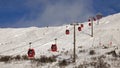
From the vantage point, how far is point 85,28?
56438mm

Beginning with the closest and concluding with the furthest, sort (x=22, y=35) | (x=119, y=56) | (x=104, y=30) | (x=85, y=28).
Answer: (x=119, y=56)
(x=104, y=30)
(x=85, y=28)
(x=22, y=35)

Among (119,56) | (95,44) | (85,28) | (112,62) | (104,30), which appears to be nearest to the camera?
(112,62)

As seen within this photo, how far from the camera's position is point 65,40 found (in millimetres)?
50094

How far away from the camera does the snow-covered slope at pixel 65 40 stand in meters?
43.2

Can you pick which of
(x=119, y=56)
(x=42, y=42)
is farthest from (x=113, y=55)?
(x=42, y=42)

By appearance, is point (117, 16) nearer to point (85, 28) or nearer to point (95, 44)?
point (85, 28)

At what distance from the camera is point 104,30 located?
5050 cm

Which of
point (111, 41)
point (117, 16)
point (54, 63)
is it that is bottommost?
point (54, 63)

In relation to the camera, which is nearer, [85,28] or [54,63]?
[54,63]

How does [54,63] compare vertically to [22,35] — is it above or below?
below

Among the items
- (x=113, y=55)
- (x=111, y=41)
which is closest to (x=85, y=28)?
(x=111, y=41)

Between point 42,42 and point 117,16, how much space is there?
51.2 feet

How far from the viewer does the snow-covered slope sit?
43188mm

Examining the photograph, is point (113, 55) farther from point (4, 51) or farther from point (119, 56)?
point (4, 51)
